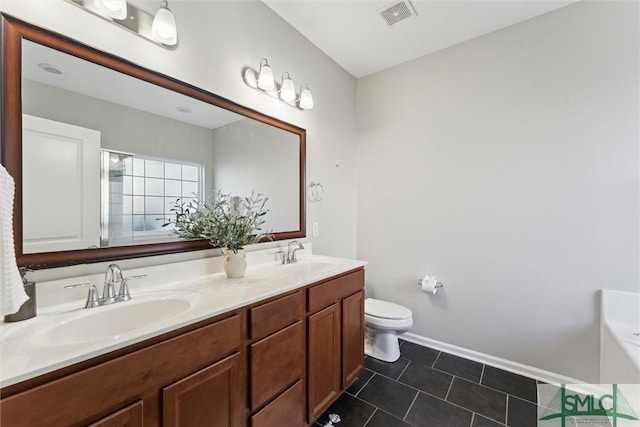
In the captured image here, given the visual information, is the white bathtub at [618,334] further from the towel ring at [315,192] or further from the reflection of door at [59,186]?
the reflection of door at [59,186]

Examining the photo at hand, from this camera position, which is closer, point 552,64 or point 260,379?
point 260,379

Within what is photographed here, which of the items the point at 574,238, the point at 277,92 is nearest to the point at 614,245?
the point at 574,238

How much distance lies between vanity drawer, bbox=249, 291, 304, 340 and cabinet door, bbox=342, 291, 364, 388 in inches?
17.0

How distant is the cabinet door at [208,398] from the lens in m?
0.84

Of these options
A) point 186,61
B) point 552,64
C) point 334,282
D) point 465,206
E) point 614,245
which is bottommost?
point 334,282

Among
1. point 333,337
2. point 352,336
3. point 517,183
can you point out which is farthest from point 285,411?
point 517,183

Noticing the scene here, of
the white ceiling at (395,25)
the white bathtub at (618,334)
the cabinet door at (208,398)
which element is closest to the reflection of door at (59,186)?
the cabinet door at (208,398)

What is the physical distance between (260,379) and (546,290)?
2.03m

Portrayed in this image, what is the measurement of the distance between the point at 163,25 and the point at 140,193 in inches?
31.3

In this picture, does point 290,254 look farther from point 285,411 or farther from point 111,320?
point 111,320

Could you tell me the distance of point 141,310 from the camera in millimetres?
1069

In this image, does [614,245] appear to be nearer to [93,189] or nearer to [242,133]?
[242,133]

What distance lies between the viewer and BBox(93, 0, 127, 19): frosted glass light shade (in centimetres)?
107

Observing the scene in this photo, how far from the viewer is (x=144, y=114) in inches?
49.8
